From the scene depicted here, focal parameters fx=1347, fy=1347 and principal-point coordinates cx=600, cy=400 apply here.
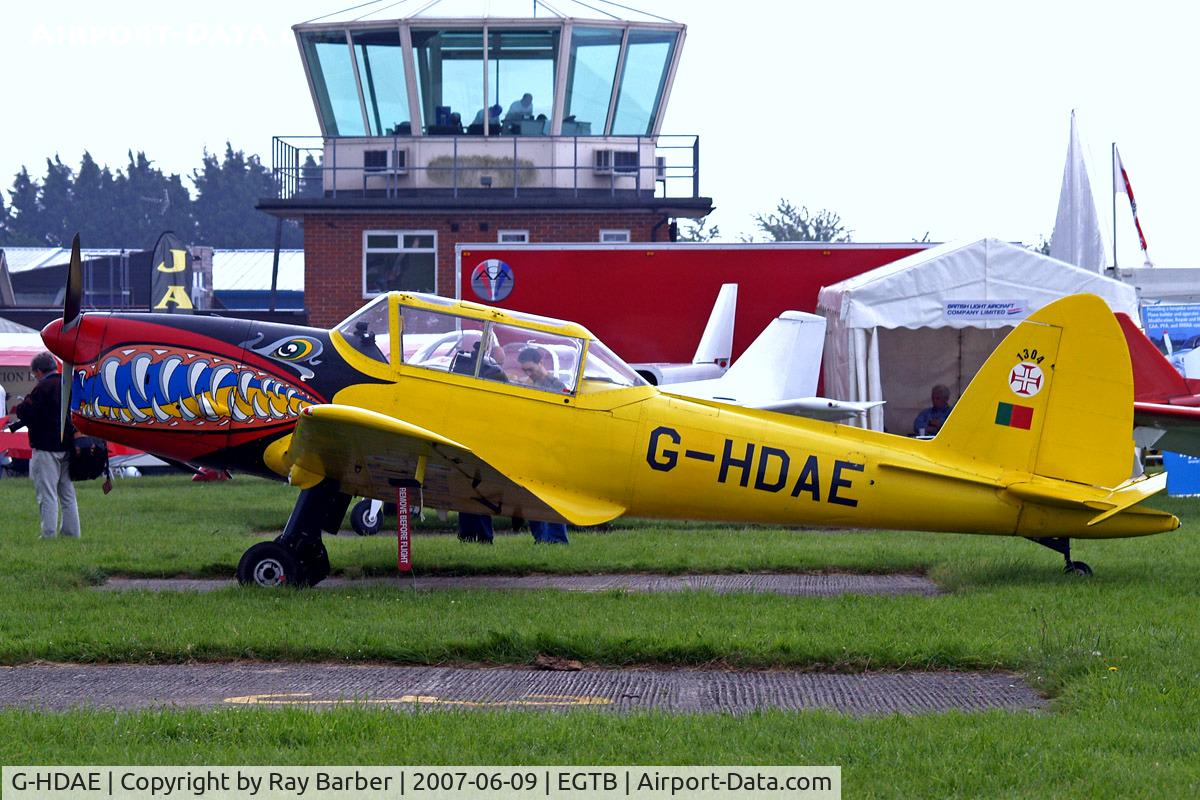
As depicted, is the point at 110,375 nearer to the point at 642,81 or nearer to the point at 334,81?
the point at 334,81

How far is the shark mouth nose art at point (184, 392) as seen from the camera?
378 inches

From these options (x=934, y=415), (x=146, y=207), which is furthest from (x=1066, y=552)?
(x=146, y=207)

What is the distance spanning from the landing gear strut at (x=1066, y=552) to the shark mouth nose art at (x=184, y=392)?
5.36 metres

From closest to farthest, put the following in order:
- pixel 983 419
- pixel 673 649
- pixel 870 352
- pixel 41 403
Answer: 1. pixel 673 649
2. pixel 983 419
3. pixel 41 403
4. pixel 870 352

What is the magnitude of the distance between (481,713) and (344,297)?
72.0 feet

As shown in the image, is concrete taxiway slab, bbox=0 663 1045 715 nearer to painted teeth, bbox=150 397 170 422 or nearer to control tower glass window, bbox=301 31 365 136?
painted teeth, bbox=150 397 170 422

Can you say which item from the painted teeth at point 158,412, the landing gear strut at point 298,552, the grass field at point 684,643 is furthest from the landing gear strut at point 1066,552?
the painted teeth at point 158,412

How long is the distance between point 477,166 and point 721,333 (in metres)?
10.3

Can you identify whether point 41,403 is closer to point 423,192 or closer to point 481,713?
point 481,713

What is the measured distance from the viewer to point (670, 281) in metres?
19.4

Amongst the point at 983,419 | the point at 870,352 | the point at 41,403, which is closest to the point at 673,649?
the point at 983,419

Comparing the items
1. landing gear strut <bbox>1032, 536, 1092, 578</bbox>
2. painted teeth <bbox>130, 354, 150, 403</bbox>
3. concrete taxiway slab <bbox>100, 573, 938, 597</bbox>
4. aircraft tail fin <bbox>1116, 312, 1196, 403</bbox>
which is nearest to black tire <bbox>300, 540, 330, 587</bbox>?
concrete taxiway slab <bbox>100, 573, 938, 597</bbox>

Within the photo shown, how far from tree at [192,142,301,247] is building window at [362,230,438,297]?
308 ft

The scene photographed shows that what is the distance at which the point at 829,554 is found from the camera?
11609 mm
